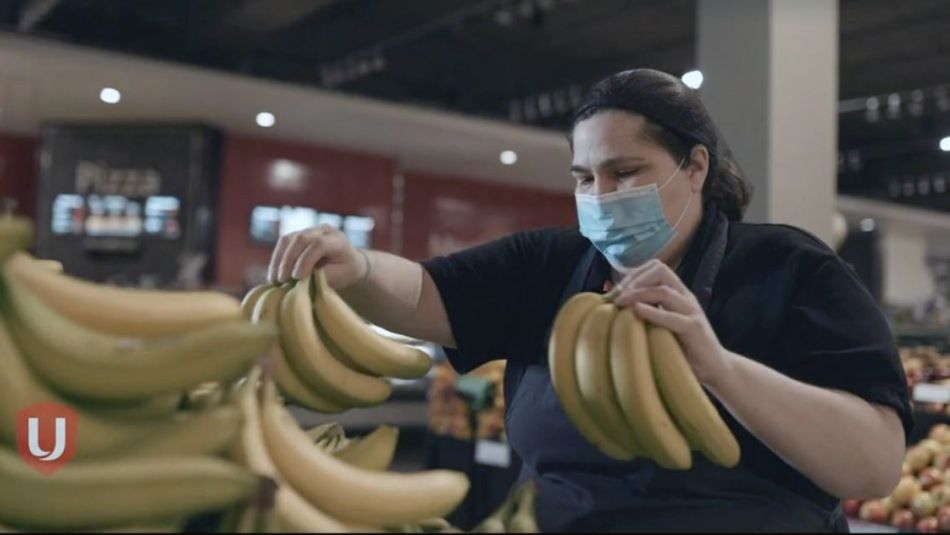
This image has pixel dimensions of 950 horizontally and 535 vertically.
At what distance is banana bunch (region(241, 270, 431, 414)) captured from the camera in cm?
131

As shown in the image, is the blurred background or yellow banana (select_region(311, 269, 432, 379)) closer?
yellow banana (select_region(311, 269, 432, 379))

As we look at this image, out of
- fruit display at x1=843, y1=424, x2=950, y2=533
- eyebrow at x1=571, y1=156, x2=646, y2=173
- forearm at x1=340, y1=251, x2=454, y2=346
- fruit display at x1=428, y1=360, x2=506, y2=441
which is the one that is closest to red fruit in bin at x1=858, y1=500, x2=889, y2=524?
fruit display at x1=843, y1=424, x2=950, y2=533

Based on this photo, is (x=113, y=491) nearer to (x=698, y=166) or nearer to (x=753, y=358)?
(x=753, y=358)

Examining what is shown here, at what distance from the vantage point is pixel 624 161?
5.19 feet

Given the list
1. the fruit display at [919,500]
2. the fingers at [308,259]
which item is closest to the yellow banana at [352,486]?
the fingers at [308,259]

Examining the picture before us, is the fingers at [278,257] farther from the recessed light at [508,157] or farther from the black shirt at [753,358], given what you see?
the recessed light at [508,157]

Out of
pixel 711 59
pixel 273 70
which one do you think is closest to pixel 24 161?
pixel 273 70

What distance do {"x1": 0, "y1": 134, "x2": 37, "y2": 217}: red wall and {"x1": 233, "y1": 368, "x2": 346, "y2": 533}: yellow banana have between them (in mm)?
10210

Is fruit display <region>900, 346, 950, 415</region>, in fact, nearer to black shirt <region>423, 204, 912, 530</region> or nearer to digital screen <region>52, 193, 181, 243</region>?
black shirt <region>423, 204, 912, 530</region>

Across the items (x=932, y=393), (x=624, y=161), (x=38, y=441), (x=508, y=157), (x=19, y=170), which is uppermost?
(x=508, y=157)

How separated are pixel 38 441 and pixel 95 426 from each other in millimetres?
49

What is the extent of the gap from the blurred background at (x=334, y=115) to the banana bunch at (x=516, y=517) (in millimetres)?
3836

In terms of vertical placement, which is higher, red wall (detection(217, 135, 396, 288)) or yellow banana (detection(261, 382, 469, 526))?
red wall (detection(217, 135, 396, 288))

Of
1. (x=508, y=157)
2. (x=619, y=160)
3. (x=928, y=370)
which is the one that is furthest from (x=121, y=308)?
(x=508, y=157)
